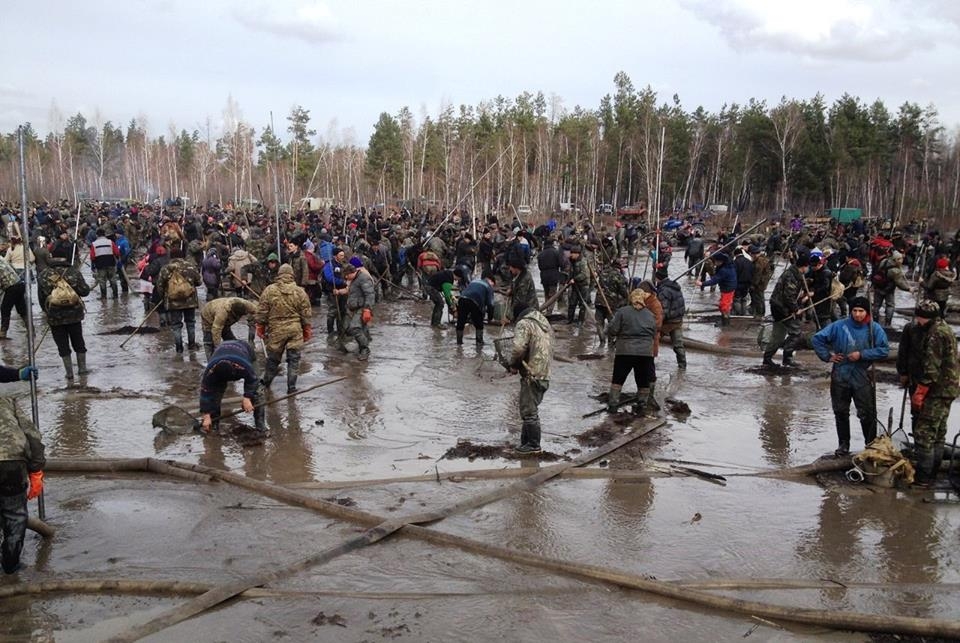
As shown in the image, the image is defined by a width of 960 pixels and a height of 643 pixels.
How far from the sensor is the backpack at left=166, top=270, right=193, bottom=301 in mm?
12070

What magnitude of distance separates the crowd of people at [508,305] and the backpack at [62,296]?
0.06 ft

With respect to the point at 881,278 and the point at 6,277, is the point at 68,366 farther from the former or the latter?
the point at 881,278

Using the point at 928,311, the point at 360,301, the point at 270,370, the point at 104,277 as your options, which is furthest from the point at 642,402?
the point at 104,277

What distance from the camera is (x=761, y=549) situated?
227 inches

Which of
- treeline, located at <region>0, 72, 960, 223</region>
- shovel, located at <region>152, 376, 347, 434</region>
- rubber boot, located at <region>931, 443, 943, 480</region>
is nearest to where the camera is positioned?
rubber boot, located at <region>931, 443, 943, 480</region>

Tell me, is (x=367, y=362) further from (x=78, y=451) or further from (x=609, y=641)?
(x=609, y=641)

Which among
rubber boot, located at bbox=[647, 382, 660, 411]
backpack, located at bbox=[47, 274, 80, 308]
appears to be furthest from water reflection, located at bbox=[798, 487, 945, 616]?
backpack, located at bbox=[47, 274, 80, 308]

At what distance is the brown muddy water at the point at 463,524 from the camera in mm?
4793

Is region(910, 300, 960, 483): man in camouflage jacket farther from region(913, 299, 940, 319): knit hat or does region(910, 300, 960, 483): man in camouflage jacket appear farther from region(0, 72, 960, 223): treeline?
region(0, 72, 960, 223): treeline

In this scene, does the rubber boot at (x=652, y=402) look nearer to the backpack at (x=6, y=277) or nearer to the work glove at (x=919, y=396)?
the work glove at (x=919, y=396)

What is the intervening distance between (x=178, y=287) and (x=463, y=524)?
25.1ft

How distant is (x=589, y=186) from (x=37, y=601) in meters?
54.3

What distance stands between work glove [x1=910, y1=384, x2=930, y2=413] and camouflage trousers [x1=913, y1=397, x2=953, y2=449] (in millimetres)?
33

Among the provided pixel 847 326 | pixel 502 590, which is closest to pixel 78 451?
pixel 502 590
